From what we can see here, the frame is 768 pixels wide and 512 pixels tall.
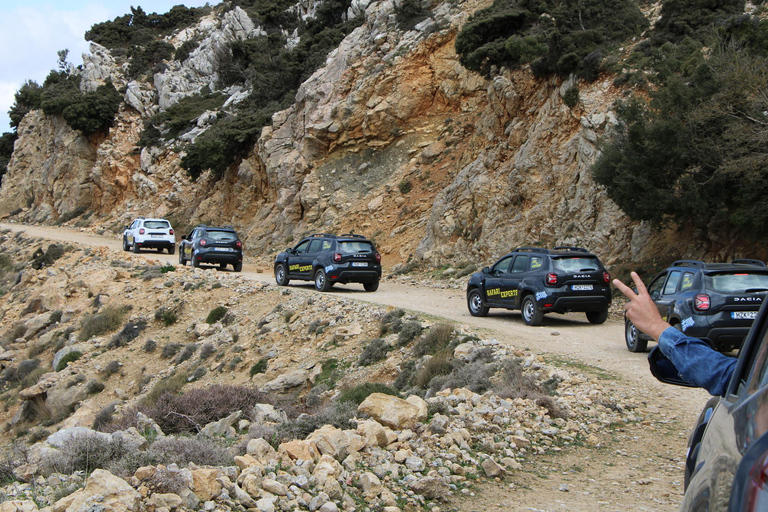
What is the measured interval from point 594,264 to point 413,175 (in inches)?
716

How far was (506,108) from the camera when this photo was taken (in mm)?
28078

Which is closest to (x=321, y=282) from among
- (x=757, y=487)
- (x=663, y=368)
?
(x=663, y=368)

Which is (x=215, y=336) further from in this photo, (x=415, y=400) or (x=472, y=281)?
(x=415, y=400)

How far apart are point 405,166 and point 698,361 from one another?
102 ft

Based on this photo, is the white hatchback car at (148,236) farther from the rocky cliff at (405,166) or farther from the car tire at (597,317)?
the car tire at (597,317)

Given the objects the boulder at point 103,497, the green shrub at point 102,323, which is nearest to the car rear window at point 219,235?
the green shrub at point 102,323

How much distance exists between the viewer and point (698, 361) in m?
2.94

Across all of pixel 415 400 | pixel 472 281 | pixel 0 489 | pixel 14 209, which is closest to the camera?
Answer: pixel 0 489

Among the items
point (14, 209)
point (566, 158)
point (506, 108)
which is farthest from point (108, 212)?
point (566, 158)

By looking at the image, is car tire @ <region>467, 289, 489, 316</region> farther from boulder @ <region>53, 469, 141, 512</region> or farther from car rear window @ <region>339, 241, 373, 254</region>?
boulder @ <region>53, 469, 141, 512</region>

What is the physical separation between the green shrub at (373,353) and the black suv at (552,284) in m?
3.56

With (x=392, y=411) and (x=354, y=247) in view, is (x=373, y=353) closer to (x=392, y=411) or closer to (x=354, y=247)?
(x=392, y=411)

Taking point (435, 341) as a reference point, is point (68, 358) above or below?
below

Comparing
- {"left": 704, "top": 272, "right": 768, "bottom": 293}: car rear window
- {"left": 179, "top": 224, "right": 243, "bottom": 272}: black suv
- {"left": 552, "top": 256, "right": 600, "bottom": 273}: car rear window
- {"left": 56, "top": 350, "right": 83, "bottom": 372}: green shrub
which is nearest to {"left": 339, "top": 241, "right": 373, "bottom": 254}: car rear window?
{"left": 552, "top": 256, "right": 600, "bottom": 273}: car rear window
